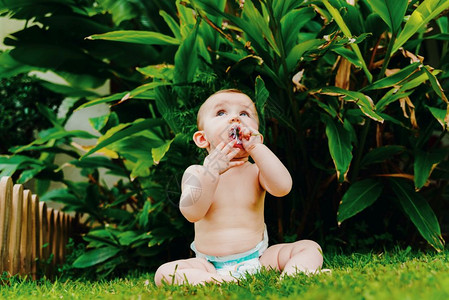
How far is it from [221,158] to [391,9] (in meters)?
0.93

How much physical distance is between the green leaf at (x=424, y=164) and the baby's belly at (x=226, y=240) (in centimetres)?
78

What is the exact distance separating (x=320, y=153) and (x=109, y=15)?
71.9 inches

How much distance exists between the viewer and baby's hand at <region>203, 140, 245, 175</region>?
1.44m

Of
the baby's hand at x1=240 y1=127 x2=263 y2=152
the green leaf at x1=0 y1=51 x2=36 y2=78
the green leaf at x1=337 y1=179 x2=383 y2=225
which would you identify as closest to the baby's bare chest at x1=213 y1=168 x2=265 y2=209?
the baby's hand at x1=240 y1=127 x2=263 y2=152

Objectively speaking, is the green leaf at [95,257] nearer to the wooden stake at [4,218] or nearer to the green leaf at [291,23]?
the wooden stake at [4,218]

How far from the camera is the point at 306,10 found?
1810 mm

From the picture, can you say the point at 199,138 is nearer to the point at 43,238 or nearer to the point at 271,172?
the point at 271,172

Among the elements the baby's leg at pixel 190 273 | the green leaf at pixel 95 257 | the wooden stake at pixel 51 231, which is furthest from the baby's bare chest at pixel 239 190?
the wooden stake at pixel 51 231

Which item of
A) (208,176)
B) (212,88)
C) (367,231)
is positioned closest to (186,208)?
(208,176)

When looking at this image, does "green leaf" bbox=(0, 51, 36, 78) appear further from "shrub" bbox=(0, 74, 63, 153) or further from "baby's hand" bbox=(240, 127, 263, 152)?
"baby's hand" bbox=(240, 127, 263, 152)

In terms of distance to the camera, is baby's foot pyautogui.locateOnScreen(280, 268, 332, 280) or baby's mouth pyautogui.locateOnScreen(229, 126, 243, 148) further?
baby's mouth pyautogui.locateOnScreen(229, 126, 243, 148)

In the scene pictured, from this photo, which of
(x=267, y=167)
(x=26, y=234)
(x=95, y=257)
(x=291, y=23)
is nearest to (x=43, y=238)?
(x=26, y=234)

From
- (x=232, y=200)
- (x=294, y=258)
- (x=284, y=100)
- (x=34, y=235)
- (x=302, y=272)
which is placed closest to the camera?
(x=302, y=272)

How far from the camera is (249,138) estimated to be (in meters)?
1.48
